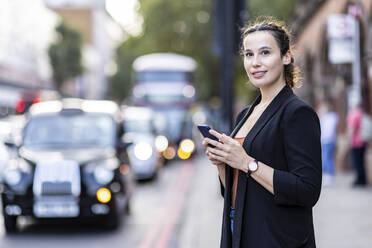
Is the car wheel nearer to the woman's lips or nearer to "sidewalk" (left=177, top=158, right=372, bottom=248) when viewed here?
"sidewalk" (left=177, top=158, right=372, bottom=248)

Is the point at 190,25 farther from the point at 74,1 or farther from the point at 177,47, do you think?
the point at 74,1

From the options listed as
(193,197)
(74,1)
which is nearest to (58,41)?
(74,1)

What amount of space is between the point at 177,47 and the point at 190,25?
252cm

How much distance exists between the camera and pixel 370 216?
8.93m

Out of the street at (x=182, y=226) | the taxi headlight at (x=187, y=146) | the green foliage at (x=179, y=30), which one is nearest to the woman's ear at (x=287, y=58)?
the street at (x=182, y=226)

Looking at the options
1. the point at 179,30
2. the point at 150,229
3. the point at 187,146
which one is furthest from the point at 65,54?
the point at 150,229

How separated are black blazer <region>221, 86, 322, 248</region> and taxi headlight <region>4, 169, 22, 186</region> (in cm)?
607

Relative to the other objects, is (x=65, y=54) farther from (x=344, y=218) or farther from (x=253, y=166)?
(x=253, y=166)

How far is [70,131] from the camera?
9664 millimetres

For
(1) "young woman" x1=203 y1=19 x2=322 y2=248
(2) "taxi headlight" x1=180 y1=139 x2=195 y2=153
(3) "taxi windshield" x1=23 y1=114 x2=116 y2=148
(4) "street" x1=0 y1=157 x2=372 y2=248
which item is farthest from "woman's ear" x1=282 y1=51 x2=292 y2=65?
(2) "taxi headlight" x1=180 y1=139 x2=195 y2=153

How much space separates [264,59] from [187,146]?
23.2m

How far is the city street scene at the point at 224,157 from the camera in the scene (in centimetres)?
265

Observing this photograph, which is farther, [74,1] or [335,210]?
[74,1]

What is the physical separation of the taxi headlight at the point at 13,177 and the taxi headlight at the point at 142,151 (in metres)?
7.50
